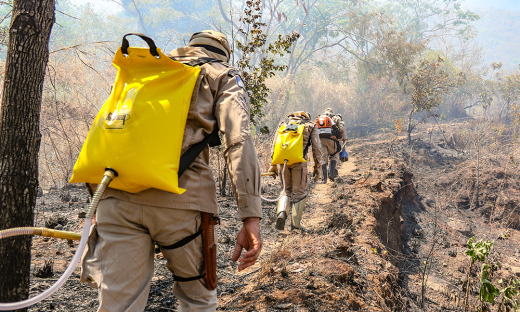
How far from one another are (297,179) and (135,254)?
4364 mm

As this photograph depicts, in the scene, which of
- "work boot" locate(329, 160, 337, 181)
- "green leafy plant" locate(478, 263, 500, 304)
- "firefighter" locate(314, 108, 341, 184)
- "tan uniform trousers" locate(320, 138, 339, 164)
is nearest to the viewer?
"green leafy plant" locate(478, 263, 500, 304)

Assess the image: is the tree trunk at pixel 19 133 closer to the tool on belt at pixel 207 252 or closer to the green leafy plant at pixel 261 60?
the tool on belt at pixel 207 252

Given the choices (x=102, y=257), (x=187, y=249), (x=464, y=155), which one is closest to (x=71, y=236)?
(x=102, y=257)

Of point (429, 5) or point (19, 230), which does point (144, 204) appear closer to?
point (19, 230)

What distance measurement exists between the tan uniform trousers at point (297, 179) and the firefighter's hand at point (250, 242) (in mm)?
4058

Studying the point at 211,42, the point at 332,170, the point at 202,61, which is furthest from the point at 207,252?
the point at 332,170

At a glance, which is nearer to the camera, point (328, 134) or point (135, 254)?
point (135, 254)

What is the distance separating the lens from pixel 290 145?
536 centimetres

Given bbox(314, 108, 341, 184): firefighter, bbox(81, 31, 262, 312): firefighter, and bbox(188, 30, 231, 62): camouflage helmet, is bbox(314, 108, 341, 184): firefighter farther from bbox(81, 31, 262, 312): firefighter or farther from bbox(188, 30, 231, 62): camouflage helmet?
bbox(81, 31, 262, 312): firefighter

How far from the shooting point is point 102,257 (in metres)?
1.47

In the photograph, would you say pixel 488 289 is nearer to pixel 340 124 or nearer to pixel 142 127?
pixel 142 127

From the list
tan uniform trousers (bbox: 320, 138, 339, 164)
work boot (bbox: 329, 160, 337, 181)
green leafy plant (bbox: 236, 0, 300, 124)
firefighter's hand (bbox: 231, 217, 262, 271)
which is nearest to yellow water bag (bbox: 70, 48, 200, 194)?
firefighter's hand (bbox: 231, 217, 262, 271)

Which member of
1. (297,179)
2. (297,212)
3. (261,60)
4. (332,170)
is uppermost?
(261,60)

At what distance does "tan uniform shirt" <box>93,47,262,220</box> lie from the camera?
1.53 m
